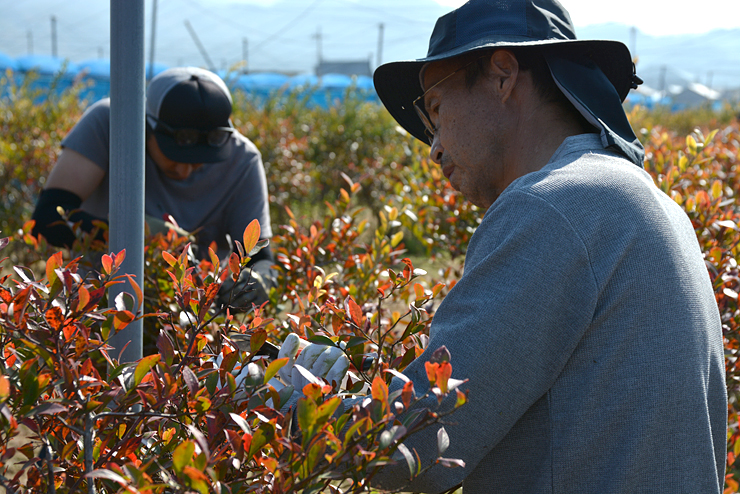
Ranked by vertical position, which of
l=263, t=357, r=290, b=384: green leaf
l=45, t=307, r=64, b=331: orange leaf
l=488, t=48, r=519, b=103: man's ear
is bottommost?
l=263, t=357, r=290, b=384: green leaf

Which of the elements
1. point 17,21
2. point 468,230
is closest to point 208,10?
point 17,21

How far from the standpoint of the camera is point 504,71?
120 cm

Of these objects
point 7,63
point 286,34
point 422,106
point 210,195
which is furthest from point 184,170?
point 286,34

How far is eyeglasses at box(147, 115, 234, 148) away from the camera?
232 cm

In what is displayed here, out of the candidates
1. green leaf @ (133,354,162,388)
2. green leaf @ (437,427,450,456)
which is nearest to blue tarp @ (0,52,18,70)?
green leaf @ (133,354,162,388)

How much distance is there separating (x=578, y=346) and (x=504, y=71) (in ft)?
1.91

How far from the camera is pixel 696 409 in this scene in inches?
37.5

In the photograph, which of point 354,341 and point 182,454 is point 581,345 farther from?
point 182,454

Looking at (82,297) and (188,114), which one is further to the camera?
(188,114)

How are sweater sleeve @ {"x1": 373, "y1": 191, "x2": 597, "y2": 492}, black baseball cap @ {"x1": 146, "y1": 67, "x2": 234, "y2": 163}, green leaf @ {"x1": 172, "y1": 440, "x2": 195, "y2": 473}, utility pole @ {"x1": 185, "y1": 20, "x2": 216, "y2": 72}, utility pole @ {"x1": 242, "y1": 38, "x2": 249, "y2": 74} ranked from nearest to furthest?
green leaf @ {"x1": 172, "y1": 440, "x2": 195, "y2": 473} < sweater sleeve @ {"x1": 373, "y1": 191, "x2": 597, "y2": 492} < black baseball cap @ {"x1": 146, "y1": 67, "x2": 234, "y2": 163} < utility pole @ {"x1": 242, "y1": 38, "x2": 249, "y2": 74} < utility pole @ {"x1": 185, "y1": 20, "x2": 216, "y2": 72}

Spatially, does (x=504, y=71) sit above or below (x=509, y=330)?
above

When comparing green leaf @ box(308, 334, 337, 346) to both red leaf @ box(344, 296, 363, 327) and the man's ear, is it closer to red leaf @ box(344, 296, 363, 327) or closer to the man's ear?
red leaf @ box(344, 296, 363, 327)

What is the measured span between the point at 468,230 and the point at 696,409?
228cm

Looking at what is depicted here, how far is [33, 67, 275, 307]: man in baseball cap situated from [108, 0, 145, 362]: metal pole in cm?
95
